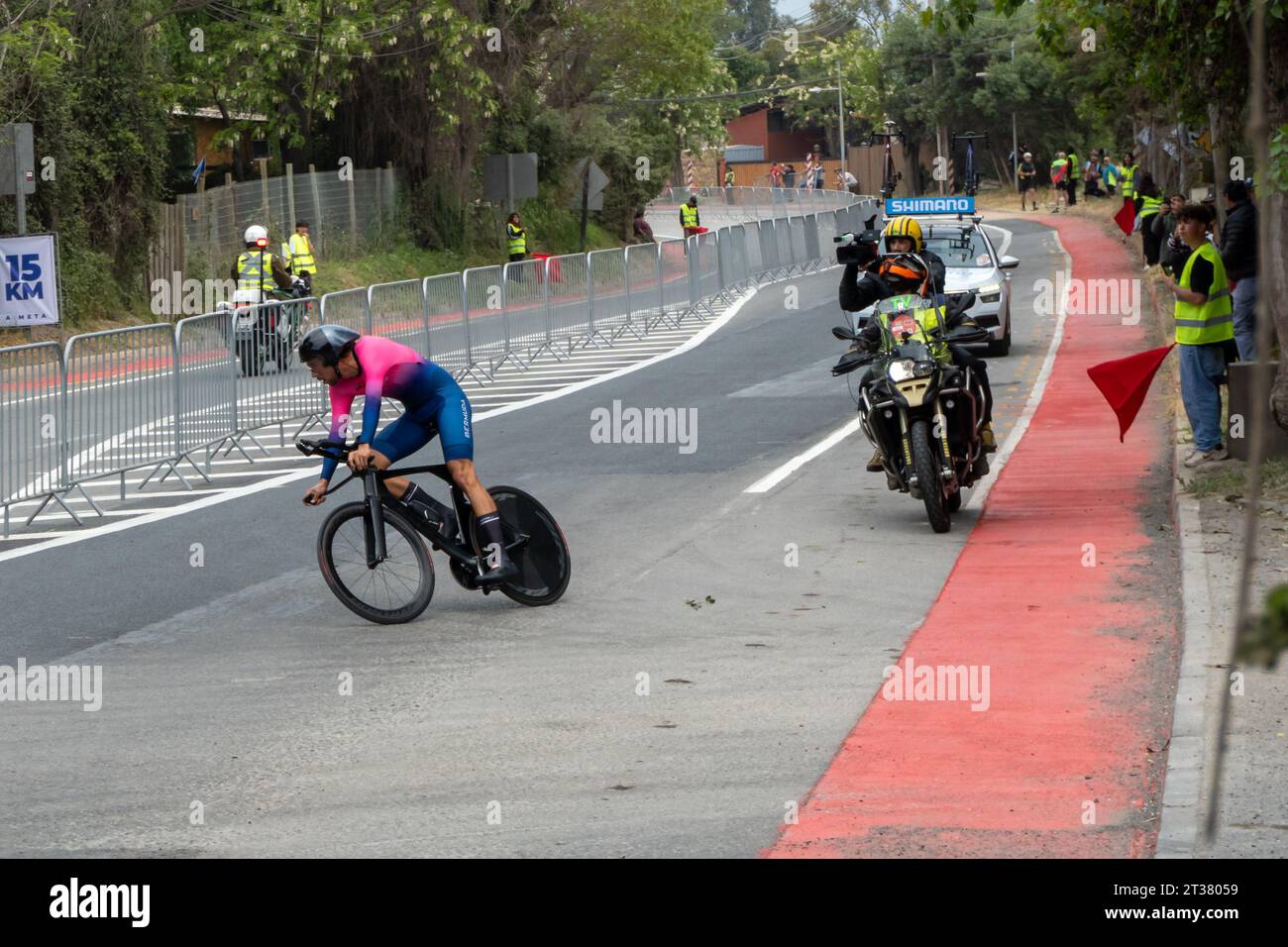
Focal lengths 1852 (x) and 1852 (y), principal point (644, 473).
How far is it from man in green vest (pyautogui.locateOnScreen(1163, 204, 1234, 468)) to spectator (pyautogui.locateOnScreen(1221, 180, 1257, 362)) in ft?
1.24

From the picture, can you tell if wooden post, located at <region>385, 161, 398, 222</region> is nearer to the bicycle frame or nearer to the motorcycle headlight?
the motorcycle headlight

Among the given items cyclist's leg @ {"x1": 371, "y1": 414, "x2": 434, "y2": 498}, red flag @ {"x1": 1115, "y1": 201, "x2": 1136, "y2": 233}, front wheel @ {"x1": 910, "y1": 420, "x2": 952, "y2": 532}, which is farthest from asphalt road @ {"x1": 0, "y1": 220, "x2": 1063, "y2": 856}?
red flag @ {"x1": 1115, "y1": 201, "x2": 1136, "y2": 233}

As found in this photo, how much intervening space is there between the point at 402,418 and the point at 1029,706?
12.5ft

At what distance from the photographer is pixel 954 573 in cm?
1063

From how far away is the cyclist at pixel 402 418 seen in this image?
936 cm

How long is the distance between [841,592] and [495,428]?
27.8ft

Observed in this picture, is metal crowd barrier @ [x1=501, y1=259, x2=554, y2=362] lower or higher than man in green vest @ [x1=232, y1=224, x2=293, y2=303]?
lower

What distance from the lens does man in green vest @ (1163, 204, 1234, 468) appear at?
12.9m

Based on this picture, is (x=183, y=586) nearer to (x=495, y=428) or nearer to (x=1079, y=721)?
(x=1079, y=721)

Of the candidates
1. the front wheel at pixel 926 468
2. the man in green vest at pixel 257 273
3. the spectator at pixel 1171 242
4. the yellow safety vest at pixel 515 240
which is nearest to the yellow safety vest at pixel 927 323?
the front wheel at pixel 926 468

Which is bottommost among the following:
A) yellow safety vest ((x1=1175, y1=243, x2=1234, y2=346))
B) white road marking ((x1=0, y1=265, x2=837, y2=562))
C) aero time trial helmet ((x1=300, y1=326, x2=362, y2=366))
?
white road marking ((x1=0, y1=265, x2=837, y2=562))

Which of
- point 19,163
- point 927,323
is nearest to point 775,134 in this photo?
point 19,163

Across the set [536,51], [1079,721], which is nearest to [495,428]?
[1079,721]

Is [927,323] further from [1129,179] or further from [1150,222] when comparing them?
[1129,179]
